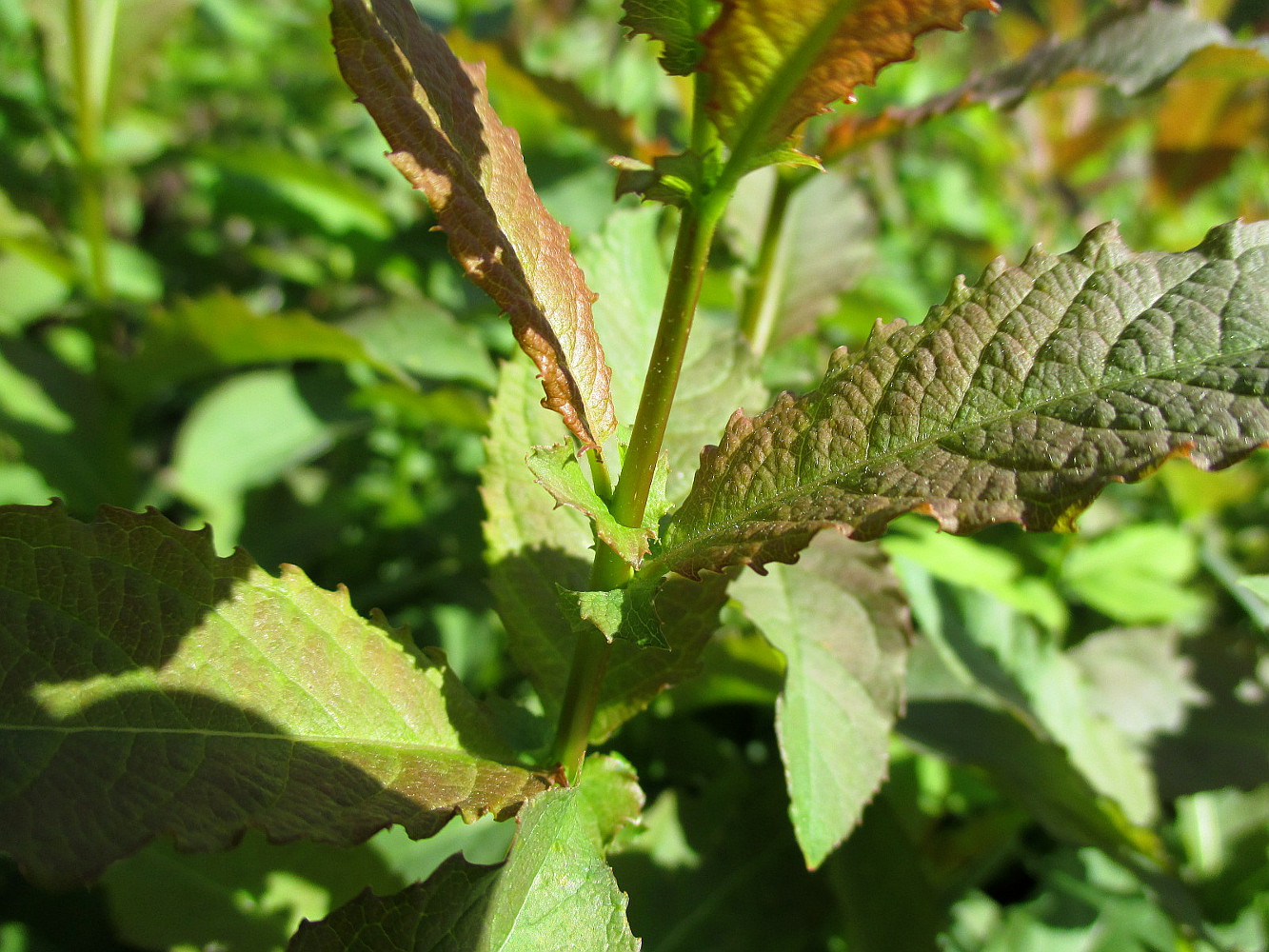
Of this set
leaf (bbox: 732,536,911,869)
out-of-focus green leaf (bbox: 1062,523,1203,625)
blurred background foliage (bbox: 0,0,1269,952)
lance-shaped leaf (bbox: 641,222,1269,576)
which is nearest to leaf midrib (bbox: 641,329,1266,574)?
lance-shaped leaf (bbox: 641,222,1269,576)

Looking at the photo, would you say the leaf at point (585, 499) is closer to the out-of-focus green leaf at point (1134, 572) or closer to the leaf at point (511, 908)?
the leaf at point (511, 908)

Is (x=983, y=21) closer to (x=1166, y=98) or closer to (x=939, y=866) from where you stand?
(x=1166, y=98)

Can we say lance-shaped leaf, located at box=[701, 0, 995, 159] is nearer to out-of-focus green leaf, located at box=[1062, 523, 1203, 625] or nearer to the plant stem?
the plant stem

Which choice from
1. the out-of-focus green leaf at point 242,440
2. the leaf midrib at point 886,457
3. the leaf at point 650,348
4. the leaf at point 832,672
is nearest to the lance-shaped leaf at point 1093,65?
the leaf at point 650,348

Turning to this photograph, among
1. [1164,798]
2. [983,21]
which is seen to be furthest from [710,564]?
[983,21]

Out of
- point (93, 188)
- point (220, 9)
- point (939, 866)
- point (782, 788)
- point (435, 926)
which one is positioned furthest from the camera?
point (220, 9)
